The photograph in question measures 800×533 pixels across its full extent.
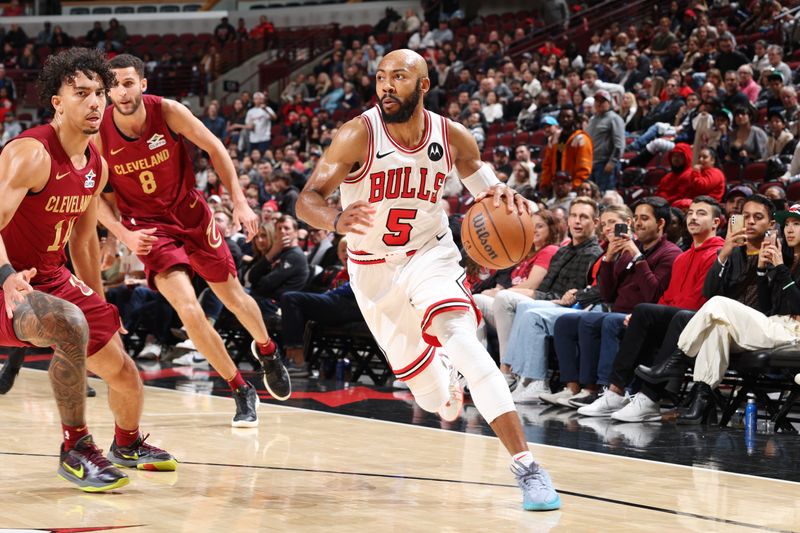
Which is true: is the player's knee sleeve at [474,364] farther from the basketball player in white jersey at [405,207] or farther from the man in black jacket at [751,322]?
the man in black jacket at [751,322]

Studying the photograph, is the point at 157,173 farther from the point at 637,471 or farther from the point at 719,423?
the point at 719,423

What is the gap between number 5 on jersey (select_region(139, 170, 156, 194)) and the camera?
5609 millimetres

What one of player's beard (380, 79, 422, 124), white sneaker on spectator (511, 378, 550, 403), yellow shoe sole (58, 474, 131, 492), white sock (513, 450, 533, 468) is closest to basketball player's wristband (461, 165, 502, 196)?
player's beard (380, 79, 422, 124)

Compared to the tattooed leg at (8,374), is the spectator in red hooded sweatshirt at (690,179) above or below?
above

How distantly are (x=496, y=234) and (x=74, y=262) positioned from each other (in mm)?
1786

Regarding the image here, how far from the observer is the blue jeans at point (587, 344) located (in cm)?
656

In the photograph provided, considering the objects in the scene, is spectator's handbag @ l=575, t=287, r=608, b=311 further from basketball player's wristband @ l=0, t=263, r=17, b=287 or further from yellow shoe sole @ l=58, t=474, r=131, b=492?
basketball player's wristband @ l=0, t=263, r=17, b=287

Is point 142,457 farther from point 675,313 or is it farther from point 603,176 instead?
point 603,176

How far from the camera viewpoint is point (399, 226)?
13.8 feet

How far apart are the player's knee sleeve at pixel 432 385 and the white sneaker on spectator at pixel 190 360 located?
5.60 metres

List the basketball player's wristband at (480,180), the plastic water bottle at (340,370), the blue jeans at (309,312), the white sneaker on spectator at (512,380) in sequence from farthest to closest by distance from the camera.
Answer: the plastic water bottle at (340,370)
the blue jeans at (309,312)
the white sneaker on spectator at (512,380)
the basketball player's wristband at (480,180)

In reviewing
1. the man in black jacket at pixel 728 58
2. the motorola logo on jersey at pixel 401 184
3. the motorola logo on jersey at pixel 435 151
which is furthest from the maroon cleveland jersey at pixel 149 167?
the man in black jacket at pixel 728 58

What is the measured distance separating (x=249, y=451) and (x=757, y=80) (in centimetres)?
907

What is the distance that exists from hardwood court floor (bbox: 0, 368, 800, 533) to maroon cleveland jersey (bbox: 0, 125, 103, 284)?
86 centimetres
